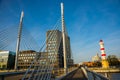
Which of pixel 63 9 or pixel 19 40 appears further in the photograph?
pixel 19 40

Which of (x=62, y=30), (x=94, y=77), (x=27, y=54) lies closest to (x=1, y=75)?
(x=62, y=30)

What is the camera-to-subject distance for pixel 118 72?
37.5 m

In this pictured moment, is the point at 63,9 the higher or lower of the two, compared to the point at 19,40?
higher

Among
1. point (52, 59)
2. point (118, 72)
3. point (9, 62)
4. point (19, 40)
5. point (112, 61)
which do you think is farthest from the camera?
point (9, 62)

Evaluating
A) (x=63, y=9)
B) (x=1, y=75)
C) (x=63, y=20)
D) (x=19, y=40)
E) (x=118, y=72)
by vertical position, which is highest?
(x=63, y=9)

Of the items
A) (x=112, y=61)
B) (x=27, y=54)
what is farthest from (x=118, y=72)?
(x=27, y=54)

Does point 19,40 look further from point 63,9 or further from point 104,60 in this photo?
point 104,60

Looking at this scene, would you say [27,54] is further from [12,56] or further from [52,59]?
[52,59]

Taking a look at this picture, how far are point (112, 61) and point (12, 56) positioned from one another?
59660 millimetres

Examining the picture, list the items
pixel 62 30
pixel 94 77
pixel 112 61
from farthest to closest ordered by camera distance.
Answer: pixel 112 61
pixel 62 30
pixel 94 77

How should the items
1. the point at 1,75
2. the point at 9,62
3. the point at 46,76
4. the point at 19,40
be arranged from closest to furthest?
the point at 46,76 → the point at 1,75 → the point at 19,40 → the point at 9,62

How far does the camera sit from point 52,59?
9.78 m

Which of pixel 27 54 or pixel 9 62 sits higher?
pixel 27 54

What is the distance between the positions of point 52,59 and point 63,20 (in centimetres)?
792
